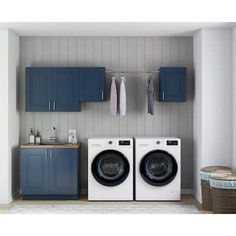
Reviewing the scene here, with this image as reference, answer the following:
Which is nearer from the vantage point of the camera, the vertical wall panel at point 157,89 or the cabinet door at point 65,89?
the cabinet door at point 65,89

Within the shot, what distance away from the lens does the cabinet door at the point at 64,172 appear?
19.0 feet

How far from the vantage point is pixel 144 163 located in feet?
18.9

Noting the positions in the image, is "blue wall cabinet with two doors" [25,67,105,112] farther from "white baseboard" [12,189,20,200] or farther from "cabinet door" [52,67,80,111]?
"white baseboard" [12,189,20,200]

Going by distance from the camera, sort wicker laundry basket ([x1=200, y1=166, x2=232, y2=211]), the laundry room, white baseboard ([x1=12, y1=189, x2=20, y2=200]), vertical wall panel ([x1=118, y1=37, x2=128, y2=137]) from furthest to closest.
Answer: vertical wall panel ([x1=118, y1=37, x2=128, y2=137]) → white baseboard ([x1=12, y1=189, x2=20, y2=200]) → the laundry room → wicker laundry basket ([x1=200, y1=166, x2=232, y2=211])

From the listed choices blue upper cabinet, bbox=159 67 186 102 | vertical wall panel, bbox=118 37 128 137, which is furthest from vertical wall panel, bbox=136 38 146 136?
blue upper cabinet, bbox=159 67 186 102

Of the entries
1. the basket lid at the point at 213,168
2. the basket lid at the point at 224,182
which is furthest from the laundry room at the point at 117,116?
the basket lid at the point at 224,182

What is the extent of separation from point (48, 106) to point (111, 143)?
3.51ft

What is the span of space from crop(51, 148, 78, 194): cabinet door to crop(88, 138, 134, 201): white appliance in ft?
0.71

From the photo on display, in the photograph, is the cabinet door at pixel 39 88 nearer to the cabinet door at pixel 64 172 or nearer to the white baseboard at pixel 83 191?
the cabinet door at pixel 64 172

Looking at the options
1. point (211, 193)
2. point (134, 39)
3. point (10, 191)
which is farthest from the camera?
point (134, 39)

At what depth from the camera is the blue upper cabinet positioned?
19.4ft
